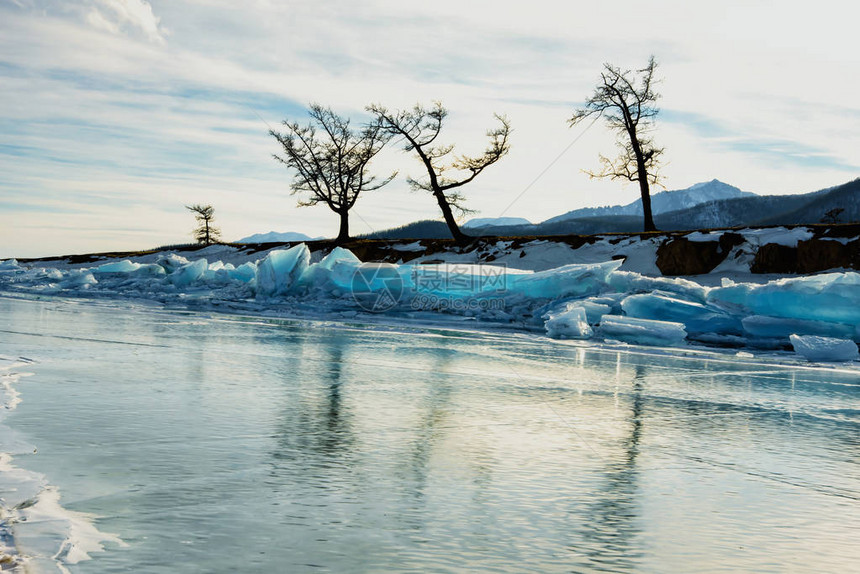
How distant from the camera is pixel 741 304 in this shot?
447 inches

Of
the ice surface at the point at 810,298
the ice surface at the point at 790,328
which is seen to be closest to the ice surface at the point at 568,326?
the ice surface at the point at 790,328

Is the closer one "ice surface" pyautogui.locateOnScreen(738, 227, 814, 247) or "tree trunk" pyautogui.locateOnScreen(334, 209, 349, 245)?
"ice surface" pyautogui.locateOnScreen(738, 227, 814, 247)

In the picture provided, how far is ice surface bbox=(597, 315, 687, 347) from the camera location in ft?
34.5

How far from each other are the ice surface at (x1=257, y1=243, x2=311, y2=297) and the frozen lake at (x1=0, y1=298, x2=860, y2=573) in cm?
1056

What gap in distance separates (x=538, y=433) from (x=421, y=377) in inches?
83.1

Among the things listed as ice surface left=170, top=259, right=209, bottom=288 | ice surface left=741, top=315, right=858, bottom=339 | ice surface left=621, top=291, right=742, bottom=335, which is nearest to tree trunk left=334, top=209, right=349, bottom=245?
ice surface left=170, top=259, right=209, bottom=288

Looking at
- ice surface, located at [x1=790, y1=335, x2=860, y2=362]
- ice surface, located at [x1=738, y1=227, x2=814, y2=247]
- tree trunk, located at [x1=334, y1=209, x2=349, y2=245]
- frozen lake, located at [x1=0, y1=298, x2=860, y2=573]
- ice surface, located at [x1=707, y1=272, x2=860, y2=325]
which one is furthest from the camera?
tree trunk, located at [x1=334, y1=209, x2=349, y2=245]

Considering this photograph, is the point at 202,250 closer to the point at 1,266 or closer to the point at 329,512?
the point at 1,266

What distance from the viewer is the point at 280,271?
55.0 ft

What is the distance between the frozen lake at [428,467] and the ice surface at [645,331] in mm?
4228

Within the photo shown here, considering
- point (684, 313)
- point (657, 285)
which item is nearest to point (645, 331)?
point (684, 313)

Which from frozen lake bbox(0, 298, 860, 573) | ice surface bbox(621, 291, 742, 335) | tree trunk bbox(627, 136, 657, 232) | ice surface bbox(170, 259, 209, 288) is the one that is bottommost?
frozen lake bbox(0, 298, 860, 573)

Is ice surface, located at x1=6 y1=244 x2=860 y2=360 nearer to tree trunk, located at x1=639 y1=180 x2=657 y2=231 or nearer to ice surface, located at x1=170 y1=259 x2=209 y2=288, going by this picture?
ice surface, located at x1=170 y1=259 x2=209 y2=288

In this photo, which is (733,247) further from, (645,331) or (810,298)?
(645,331)
